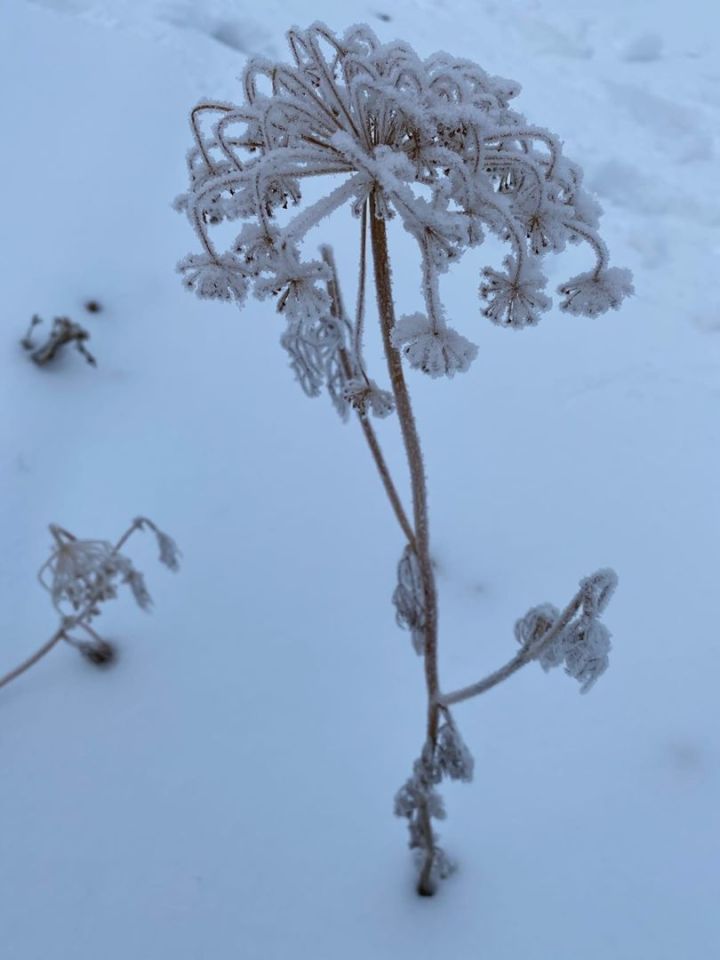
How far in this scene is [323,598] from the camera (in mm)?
2404

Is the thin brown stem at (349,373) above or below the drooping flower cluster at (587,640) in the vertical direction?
above

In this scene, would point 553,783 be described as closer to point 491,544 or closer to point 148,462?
point 491,544

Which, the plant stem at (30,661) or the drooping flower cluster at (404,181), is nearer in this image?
the drooping flower cluster at (404,181)

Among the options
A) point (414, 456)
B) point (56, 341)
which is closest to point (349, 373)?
point (414, 456)

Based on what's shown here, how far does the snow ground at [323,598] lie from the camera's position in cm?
193

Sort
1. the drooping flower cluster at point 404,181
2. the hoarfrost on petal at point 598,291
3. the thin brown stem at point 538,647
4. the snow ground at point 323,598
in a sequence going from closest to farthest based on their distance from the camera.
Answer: the drooping flower cluster at point 404,181, the hoarfrost on petal at point 598,291, the thin brown stem at point 538,647, the snow ground at point 323,598

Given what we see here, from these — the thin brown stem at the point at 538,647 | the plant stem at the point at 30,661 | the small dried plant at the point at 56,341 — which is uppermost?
the small dried plant at the point at 56,341

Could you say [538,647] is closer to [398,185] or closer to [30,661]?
[398,185]

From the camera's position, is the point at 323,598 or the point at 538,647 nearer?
the point at 538,647

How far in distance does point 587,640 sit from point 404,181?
698 millimetres

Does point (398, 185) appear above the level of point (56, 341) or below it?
below

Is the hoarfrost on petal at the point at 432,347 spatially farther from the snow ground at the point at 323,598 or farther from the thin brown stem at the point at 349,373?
the snow ground at the point at 323,598

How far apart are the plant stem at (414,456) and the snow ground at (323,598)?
343 millimetres

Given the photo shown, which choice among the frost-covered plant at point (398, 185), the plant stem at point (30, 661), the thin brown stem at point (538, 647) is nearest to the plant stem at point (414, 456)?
the frost-covered plant at point (398, 185)
